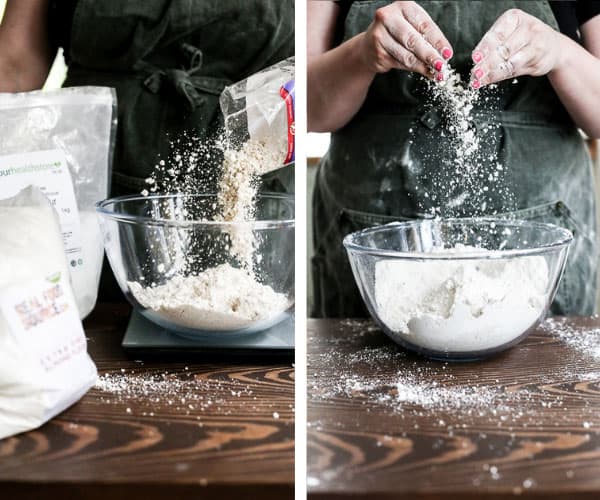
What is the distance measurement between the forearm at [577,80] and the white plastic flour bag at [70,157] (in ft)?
1.63

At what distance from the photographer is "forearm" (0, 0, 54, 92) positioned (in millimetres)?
737

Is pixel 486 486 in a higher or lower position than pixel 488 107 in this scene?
lower

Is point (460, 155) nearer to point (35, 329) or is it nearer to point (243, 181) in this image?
point (243, 181)

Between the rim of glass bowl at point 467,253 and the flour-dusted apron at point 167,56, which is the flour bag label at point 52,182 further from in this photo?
the rim of glass bowl at point 467,253

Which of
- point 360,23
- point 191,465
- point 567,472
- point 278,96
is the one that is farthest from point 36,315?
point 360,23

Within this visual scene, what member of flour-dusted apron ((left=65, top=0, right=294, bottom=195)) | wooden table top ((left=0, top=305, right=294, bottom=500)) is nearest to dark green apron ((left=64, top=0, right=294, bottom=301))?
flour-dusted apron ((left=65, top=0, right=294, bottom=195))

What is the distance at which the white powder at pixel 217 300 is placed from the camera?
621 mm

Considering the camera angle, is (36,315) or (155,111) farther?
(155,111)

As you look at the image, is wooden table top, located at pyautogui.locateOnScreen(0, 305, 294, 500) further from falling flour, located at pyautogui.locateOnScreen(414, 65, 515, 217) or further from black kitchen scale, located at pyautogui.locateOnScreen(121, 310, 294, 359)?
falling flour, located at pyautogui.locateOnScreen(414, 65, 515, 217)

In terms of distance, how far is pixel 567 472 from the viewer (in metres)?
0.45

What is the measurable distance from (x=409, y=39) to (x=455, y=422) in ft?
1.22

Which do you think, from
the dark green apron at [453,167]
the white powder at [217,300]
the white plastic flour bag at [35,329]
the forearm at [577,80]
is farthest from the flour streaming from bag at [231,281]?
the forearm at [577,80]

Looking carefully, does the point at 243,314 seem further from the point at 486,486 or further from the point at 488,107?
the point at 488,107

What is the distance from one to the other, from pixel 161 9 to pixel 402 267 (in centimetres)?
38
